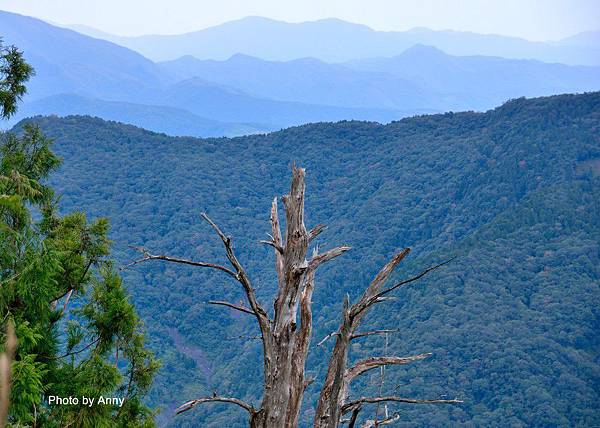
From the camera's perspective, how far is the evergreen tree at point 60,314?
8617 millimetres

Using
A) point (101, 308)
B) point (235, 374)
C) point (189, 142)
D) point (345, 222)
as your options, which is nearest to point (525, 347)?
point (235, 374)

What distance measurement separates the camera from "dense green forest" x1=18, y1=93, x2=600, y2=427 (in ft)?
132

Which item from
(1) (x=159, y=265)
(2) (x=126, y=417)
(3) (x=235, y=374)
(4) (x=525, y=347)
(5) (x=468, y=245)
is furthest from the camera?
(1) (x=159, y=265)

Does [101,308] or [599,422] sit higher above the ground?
[101,308]

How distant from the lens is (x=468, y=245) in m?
53.7

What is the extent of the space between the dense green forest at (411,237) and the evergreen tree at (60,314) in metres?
16.0

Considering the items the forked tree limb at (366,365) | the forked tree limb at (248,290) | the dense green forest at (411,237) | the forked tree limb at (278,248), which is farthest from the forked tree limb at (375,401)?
the dense green forest at (411,237)

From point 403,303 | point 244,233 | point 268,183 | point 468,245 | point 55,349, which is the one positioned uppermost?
point 268,183

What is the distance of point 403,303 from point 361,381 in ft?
38.7

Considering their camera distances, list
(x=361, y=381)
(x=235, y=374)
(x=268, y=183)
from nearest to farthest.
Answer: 1. (x=361, y=381)
2. (x=235, y=374)
3. (x=268, y=183)

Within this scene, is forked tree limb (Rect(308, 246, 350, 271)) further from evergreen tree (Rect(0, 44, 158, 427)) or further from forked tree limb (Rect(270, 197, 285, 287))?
evergreen tree (Rect(0, 44, 158, 427))

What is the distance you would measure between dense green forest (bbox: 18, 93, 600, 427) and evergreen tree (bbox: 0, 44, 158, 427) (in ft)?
52.5

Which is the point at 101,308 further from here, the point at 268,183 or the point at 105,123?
the point at 105,123

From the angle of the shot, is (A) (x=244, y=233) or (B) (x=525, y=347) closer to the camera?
(B) (x=525, y=347)
